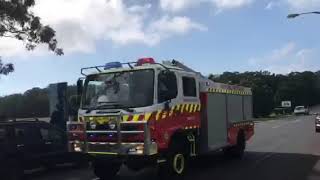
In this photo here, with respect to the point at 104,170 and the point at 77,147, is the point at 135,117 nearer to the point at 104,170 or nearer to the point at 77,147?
the point at 77,147

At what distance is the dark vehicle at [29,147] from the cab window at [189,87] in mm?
3765

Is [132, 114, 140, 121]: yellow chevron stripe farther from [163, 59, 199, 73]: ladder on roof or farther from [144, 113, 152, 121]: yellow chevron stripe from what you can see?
[163, 59, 199, 73]: ladder on roof

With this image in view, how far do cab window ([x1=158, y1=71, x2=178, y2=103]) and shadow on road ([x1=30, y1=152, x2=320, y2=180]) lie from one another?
234 cm

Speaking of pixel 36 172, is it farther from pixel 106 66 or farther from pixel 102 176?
pixel 106 66

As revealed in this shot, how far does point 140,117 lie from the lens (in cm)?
1291

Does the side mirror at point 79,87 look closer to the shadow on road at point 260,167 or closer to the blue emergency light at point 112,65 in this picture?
the blue emergency light at point 112,65

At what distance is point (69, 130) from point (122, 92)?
172 centimetres

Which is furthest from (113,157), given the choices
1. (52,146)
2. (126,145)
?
(52,146)

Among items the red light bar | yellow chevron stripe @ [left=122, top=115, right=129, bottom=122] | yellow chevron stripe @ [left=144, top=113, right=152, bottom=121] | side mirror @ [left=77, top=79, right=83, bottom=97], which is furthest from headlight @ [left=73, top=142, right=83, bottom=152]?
the red light bar

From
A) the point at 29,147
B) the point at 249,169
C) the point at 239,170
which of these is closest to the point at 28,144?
the point at 29,147

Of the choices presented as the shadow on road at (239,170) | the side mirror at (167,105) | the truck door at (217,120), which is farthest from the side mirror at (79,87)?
the truck door at (217,120)

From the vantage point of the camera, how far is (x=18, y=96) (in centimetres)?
A: 3778

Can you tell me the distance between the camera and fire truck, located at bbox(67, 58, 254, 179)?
1294 centimetres

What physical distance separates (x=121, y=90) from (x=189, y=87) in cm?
211
